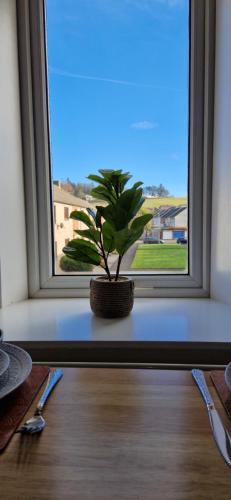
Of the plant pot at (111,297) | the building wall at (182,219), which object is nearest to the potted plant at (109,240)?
the plant pot at (111,297)

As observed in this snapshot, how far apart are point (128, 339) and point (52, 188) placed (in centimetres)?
65

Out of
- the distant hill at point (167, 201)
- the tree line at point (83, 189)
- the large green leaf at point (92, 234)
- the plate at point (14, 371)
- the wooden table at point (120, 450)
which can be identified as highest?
the tree line at point (83, 189)

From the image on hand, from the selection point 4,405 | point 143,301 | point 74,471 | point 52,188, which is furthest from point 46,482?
point 52,188

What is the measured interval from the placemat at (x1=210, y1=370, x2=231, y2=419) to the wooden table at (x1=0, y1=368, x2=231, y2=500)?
11 mm

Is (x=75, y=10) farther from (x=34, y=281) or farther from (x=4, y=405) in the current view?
(x=4, y=405)

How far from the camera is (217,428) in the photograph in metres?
0.44

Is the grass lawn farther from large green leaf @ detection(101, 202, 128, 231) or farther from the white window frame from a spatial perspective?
large green leaf @ detection(101, 202, 128, 231)

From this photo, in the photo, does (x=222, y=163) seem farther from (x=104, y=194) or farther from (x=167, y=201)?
(x=104, y=194)

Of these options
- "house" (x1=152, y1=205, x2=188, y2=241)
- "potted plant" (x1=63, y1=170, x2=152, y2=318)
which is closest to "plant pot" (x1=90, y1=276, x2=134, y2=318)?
"potted plant" (x1=63, y1=170, x2=152, y2=318)

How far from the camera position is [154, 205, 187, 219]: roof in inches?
46.0

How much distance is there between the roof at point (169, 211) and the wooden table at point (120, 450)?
0.71 metres

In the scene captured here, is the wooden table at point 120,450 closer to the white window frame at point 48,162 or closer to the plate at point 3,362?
the plate at point 3,362

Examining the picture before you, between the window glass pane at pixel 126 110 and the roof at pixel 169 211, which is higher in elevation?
the window glass pane at pixel 126 110

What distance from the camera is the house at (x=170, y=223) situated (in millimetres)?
1171
